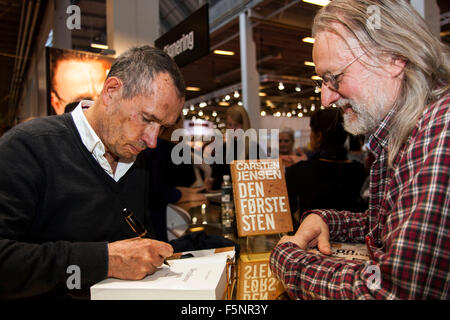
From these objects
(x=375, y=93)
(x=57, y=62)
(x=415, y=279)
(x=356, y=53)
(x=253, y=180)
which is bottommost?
(x=415, y=279)

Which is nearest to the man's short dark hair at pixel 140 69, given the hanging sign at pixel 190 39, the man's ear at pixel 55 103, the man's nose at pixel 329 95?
the man's nose at pixel 329 95

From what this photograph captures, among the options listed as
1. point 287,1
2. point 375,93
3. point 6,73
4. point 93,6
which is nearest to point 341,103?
point 375,93

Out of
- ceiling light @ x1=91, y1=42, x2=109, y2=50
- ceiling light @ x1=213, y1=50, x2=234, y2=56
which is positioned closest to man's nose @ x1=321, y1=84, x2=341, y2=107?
ceiling light @ x1=91, y1=42, x2=109, y2=50

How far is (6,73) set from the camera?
8781 mm

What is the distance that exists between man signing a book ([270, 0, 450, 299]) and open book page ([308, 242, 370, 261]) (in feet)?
0.13

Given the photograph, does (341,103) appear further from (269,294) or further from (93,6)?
(93,6)

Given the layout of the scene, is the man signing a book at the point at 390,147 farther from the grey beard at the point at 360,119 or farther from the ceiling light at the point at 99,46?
the ceiling light at the point at 99,46

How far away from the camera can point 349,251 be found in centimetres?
114

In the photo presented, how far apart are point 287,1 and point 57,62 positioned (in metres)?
3.49

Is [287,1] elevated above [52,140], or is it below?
above

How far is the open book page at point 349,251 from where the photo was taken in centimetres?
107

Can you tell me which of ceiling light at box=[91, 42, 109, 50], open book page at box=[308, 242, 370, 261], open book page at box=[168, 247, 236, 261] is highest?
ceiling light at box=[91, 42, 109, 50]

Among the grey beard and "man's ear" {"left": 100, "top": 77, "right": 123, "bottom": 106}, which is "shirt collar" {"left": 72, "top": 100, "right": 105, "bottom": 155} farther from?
the grey beard

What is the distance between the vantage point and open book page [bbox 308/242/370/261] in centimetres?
107
